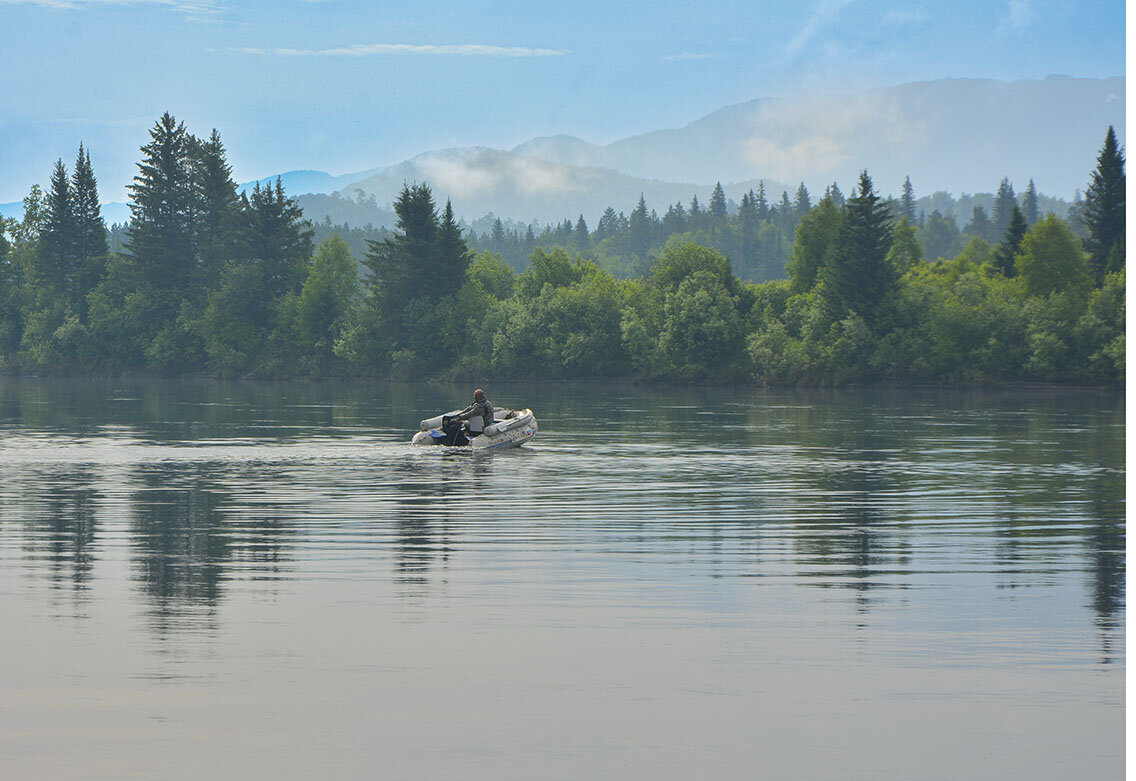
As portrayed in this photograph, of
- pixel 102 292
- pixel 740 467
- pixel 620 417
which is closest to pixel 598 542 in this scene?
pixel 740 467

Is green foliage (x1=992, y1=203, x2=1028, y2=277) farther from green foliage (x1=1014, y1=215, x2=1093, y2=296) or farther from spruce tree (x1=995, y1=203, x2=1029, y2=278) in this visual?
green foliage (x1=1014, y1=215, x2=1093, y2=296)

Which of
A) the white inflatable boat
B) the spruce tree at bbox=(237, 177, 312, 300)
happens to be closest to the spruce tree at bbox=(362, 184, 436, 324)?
the spruce tree at bbox=(237, 177, 312, 300)

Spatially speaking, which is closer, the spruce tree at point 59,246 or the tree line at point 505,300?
the tree line at point 505,300

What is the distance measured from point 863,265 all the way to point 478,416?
3012 inches

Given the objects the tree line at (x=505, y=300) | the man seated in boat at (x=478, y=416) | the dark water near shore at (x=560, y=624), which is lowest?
the dark water near shore at (x=560, y=624)

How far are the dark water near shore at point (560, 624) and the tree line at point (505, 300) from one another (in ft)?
259

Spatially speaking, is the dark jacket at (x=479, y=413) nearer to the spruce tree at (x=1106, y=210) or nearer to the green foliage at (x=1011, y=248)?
the spruce tree at (x=1106, y=210)

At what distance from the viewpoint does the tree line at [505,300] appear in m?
114

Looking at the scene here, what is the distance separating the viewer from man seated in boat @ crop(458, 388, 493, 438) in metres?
44.4

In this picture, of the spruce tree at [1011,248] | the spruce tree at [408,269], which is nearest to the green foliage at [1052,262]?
the spruce tree at [1011,248]

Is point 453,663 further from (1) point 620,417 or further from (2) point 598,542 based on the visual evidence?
(1) point 620,417

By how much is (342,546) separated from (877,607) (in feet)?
28.7

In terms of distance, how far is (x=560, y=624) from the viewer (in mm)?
15625

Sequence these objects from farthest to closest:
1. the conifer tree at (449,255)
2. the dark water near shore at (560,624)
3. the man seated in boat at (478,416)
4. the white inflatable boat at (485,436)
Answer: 1. the conifer tree at (449,255)
2. the man seated in boat at (478,416)
3. the white inflatable boat at (485,436)
4. the dark water near shore at (560,624)
